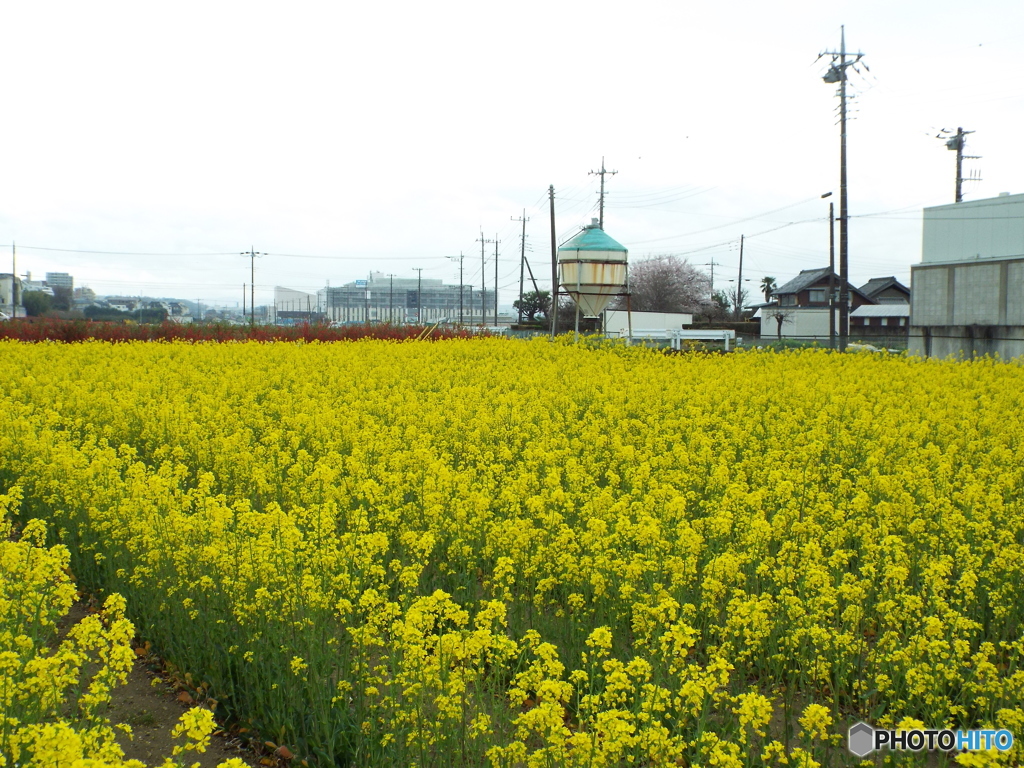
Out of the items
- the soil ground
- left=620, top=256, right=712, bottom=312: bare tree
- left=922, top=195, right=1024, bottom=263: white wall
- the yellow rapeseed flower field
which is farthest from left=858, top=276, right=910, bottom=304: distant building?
the soil ground

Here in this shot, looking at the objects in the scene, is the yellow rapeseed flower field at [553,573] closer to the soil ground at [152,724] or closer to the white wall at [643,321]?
the soil ground at [152,724]

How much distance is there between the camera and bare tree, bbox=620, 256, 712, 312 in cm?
6962

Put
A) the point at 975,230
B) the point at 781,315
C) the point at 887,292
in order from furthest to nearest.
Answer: the point at 887,292
the point at 781,315
the point at 975,230

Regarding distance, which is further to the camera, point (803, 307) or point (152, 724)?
point (803, 307)

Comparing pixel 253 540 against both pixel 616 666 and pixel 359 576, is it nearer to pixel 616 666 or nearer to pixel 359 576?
pixel 359 576

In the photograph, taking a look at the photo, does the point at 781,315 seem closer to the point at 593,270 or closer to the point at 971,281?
the point at 971,281

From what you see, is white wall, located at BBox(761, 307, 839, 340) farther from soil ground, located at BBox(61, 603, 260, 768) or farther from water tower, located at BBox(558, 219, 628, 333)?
soil ground, located at BBox(61, 603, 260, 768)

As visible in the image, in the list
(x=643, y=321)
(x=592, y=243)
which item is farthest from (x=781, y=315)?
(x=592, y=243)

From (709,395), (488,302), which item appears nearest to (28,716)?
(709,395)

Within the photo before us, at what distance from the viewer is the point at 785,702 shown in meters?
4.39

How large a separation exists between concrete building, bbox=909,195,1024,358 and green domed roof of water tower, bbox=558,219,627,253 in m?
10.7

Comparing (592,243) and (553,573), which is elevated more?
(592,243)

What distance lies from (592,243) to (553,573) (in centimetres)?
2324

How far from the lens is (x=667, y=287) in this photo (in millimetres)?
70500
